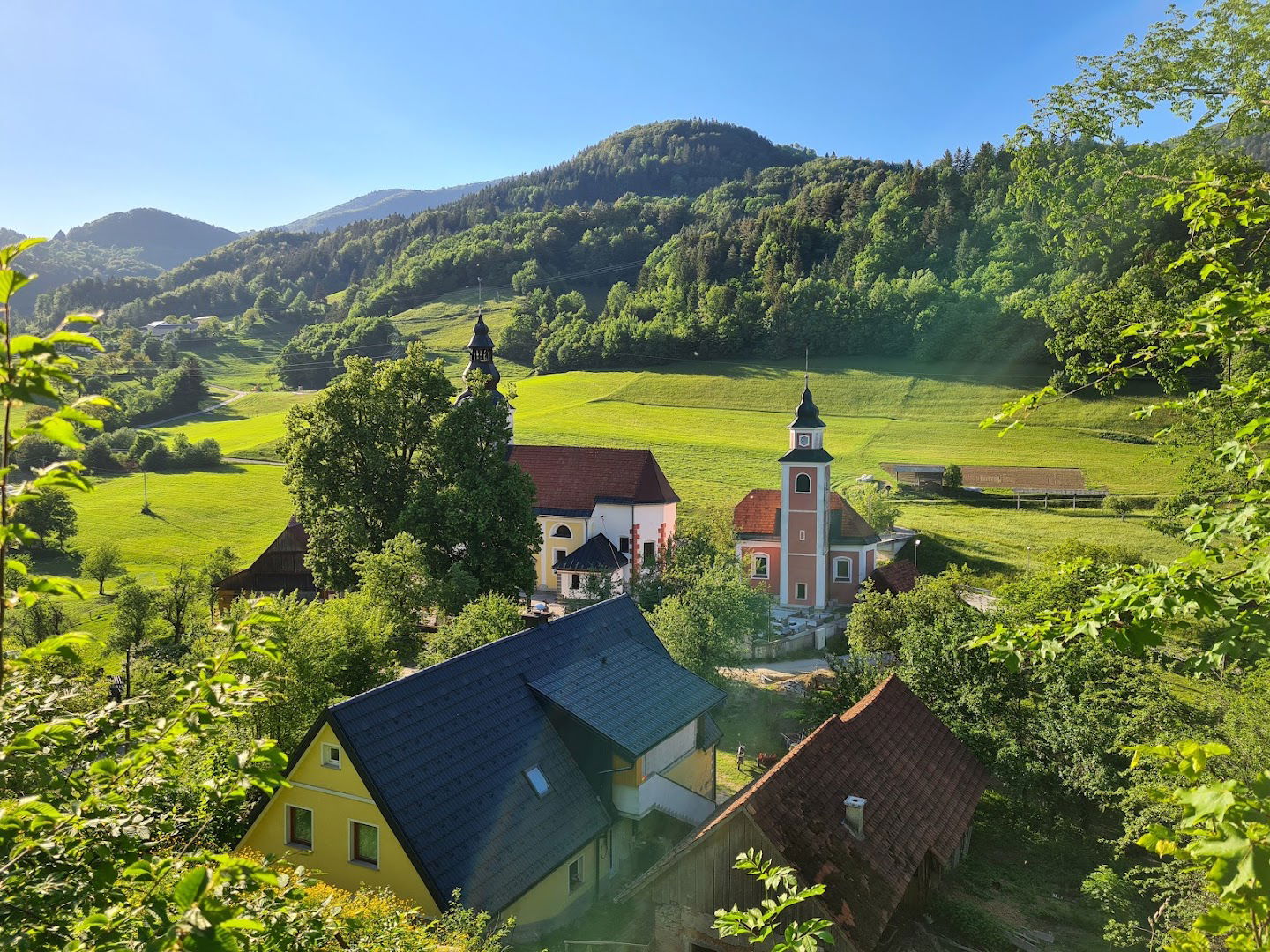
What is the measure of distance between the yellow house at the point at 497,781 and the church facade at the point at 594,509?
2340 cm

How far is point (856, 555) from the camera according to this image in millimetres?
39438

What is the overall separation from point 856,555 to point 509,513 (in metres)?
18.1

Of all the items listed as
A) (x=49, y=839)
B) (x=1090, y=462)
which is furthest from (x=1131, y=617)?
(x=1090, y=462)

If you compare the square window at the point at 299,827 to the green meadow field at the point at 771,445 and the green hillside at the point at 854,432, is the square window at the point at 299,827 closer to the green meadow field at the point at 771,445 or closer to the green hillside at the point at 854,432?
the green meadow field at the point at 771,445

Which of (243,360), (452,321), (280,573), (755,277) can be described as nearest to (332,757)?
(280,573)

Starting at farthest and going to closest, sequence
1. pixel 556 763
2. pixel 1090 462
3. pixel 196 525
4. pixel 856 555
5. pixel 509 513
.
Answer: pixel 196 525 → pixel 1090 462 → pixel 856 555 → pixel 509 513 → pixel 556 763

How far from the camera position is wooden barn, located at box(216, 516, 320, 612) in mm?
37500

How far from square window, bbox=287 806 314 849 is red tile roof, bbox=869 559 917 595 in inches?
1064

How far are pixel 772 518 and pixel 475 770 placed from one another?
29.5m

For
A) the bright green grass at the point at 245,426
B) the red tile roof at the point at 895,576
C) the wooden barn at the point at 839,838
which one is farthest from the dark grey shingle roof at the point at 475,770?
the bright green grass at the point at 245,426

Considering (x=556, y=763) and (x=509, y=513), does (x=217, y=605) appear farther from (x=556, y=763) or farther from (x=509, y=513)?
(x=556, y=763)

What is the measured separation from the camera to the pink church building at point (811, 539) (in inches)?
1518

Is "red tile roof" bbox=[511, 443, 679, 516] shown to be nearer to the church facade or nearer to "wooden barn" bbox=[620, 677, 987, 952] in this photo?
the church facade

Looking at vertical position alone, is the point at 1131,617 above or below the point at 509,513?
above
